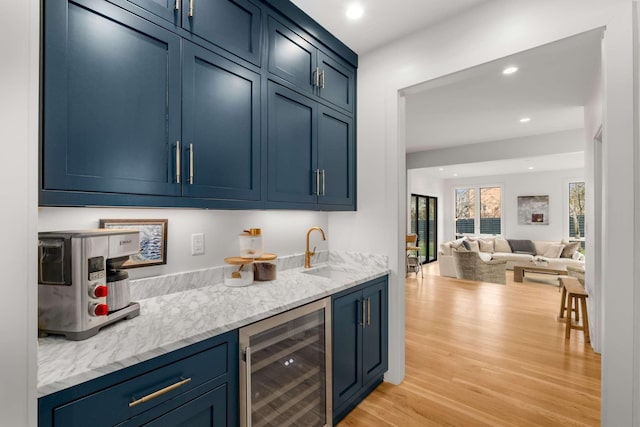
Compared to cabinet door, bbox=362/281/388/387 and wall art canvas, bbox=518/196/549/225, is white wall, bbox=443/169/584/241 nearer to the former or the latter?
wall art canvas, bbox=518/196/549/225

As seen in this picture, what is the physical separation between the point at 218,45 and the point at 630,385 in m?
2.62

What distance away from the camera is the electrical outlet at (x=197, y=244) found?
179 cm

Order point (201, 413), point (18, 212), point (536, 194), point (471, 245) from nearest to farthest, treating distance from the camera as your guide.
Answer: point (18, 212), point (201, 413), point (471, 245), point (536, 194)

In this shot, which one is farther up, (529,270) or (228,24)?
(228,24)

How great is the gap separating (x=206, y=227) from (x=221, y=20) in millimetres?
1140

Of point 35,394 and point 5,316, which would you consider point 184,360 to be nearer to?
point 35,394

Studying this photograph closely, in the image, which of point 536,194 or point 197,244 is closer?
point 197,244

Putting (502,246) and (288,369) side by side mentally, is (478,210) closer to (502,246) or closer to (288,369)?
(502,246)

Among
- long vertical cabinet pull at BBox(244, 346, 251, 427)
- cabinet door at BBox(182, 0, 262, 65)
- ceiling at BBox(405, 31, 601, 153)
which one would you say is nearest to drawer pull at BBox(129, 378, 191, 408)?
long vertical cabinet pull at BBox(244, 346, 251, 427)

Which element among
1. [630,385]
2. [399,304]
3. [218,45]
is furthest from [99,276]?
[630,385]

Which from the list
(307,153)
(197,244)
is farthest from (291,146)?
(197,244)

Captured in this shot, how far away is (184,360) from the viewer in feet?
3.50

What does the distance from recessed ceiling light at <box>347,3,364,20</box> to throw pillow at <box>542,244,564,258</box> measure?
7.70m

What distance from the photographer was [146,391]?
96 centimetres
